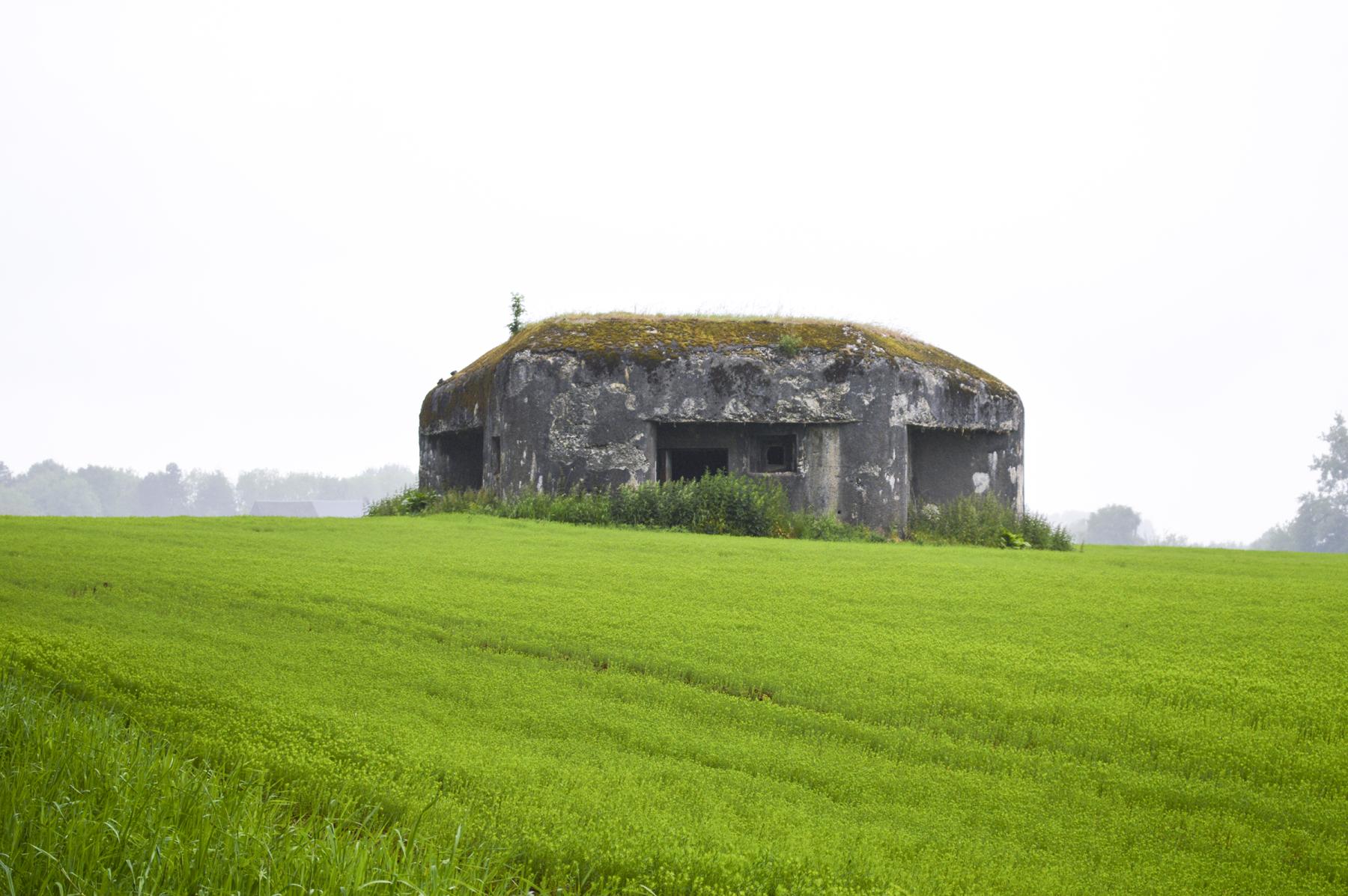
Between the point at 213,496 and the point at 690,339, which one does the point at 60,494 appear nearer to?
the point at 213,496

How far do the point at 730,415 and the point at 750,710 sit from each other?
37.1ft

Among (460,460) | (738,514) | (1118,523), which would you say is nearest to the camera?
(738,514)

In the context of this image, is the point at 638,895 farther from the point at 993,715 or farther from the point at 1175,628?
the point at 1175,628

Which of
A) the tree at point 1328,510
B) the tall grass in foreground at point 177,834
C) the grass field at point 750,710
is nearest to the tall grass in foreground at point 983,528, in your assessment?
the grass field at point 750,710

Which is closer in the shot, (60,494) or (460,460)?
(460,460)

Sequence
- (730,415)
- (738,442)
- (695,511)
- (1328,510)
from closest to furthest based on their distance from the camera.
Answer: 1. (695,511)
2. (730,415)
3. (738,442)
4. (1328,510)

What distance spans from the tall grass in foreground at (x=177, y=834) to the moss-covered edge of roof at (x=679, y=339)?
487 inches

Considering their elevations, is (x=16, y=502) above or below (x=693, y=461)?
below

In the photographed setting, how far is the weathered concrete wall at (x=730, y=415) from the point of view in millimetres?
15719

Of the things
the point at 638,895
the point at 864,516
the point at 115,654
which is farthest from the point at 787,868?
the point at 864,516

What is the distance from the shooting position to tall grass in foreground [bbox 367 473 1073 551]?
14.3 m

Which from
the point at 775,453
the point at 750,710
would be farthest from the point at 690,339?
the point at 750,710

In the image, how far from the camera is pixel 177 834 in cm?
317

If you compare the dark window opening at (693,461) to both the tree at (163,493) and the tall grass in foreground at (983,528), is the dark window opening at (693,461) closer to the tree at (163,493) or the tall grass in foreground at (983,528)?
the tall grass in foreground at (983,528)
